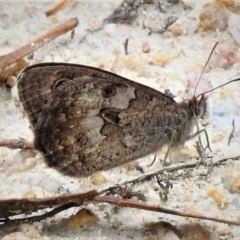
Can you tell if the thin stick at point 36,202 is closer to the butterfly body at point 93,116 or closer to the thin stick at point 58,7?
the butterfly body at point 93,116

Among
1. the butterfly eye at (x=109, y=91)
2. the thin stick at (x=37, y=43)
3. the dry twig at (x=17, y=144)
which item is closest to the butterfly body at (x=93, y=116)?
the butterfly eye at (x=109, y=91)

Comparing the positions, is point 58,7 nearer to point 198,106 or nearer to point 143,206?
point 198,106

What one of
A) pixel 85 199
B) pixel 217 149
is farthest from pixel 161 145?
pixel 85 199

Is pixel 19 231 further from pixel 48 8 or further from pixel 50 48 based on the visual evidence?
pixel 48 8

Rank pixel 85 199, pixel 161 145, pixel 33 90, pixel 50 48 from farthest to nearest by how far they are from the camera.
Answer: pixel 50 48
pixel 161 145
pixel 33 90
pixel 85 199

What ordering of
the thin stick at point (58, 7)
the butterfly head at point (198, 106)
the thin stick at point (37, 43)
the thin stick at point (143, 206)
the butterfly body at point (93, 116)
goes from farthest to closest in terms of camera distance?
the thin stick at point (58, 7)
the thin stick at point (37, 43)
the butterfly head at point (198, 106)
the butterfly body at point (93, 116)
the thin stick at point (143, 206)

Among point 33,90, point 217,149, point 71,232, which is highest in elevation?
point 33,90

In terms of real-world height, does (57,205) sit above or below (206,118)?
above
